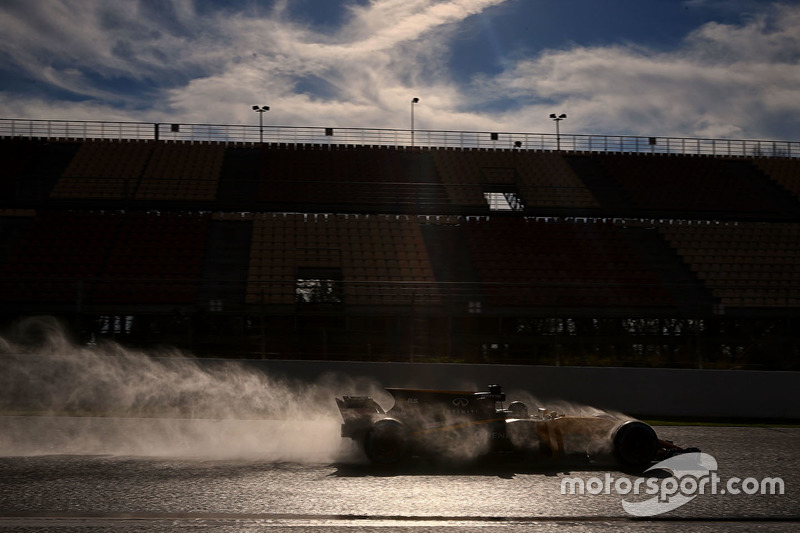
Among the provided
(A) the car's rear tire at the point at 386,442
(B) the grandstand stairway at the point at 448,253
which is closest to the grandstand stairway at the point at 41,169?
(B) the grandstand stairway at the point at 448,253

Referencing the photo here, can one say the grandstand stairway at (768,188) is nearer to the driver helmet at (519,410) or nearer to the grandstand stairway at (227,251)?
the grandstand stairway at (227,251)

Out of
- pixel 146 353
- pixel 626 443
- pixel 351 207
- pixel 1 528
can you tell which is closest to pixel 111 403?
pixel 146 353

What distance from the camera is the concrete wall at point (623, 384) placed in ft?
41.1

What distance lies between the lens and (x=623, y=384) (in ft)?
41.4

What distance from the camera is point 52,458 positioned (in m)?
7.40

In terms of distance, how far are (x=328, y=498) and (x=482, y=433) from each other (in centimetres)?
224

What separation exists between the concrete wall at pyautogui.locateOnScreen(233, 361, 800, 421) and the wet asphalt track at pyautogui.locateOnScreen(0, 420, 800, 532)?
4751mm

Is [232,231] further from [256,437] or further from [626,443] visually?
[626,443]

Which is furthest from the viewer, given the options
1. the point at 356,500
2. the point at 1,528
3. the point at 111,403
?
the point at 111,403

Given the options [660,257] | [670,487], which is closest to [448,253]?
[660,257]

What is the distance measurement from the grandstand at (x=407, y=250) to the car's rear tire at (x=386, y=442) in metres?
5.55

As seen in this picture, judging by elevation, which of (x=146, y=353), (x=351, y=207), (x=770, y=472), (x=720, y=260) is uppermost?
(x=351, y=207)

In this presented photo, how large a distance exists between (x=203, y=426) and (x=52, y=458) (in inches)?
103

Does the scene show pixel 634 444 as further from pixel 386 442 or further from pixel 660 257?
pixel 660 257
